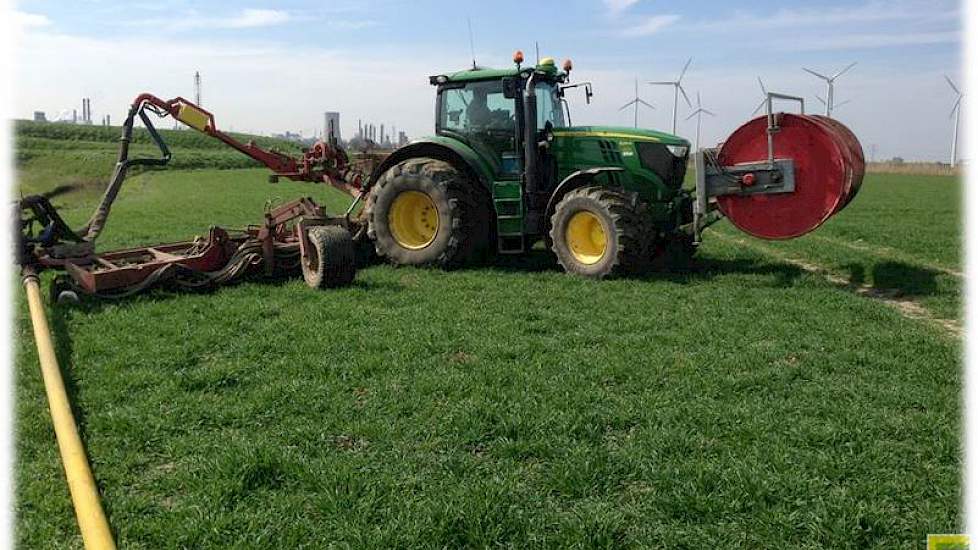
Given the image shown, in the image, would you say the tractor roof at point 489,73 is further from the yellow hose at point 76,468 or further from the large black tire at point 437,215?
the yellow hose at point 76,468

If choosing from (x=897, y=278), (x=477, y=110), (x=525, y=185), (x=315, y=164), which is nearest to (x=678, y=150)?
(x=525, y=185)

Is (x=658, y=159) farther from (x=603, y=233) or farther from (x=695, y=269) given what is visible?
(x=695, y=269)

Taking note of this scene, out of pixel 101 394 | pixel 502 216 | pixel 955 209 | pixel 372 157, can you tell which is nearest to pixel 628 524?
pixel 101 394

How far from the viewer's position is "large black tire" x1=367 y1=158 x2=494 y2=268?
10219 millimetres

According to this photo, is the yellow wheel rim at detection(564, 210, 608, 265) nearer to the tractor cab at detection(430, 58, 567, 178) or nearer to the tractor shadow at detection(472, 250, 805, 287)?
the tractor shadow at detection(472, 250, 805, 287)

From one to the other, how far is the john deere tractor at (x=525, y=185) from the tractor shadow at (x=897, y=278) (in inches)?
97.9

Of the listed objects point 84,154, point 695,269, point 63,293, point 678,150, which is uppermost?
point 84,154

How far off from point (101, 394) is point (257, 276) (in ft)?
14.1

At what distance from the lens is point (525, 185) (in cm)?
1016

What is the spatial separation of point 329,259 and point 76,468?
17.8 feet

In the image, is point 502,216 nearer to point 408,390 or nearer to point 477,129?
point 477,129

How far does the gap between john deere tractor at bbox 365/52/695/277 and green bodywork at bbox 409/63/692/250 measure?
0.6 inches

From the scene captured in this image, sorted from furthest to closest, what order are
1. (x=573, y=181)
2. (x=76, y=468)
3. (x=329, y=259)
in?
(x=573, y=181), (x=329, y=259), (x=76, y=468)

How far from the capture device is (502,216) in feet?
33.7
